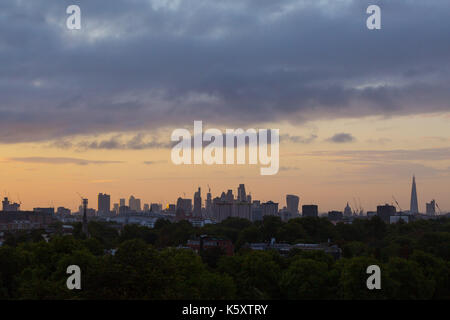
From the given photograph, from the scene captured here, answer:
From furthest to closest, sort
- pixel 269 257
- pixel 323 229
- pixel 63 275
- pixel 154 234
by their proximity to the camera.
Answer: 1. pixel 154 234
2. pixel 323 229
3. pixel 269 257
4. pixel 63 275

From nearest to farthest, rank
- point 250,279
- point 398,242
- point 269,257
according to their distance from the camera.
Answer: point 250,279
point 269,257
point 398,242

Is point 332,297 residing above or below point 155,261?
below

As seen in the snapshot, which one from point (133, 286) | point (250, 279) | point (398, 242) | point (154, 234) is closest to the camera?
point (133, 286)

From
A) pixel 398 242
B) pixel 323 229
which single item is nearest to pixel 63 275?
pixel 398 242

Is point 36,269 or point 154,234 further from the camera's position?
point 154,234
